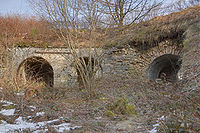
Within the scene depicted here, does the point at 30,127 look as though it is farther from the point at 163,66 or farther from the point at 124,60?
the point at 163,66

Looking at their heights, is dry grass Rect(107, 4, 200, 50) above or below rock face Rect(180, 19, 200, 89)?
above

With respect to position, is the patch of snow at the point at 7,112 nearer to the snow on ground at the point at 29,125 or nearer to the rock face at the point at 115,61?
the snow on ground at the point at 29,125

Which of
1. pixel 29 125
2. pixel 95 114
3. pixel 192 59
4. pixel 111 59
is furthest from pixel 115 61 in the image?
pixel 29 125

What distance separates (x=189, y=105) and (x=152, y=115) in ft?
2.61

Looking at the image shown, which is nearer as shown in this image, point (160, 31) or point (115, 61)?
point (160, 31)

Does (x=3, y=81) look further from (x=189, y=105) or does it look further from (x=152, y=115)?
(x=189, y=105)

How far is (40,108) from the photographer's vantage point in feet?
15.9

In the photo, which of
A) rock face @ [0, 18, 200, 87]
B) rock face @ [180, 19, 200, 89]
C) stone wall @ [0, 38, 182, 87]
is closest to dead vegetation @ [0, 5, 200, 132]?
rock face @ [180, 19, 200, 89]

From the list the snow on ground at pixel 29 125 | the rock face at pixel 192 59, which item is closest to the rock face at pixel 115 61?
the rock face at pixel 192 59

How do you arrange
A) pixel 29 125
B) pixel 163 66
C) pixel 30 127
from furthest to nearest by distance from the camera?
pixel 163 66
pixel 29 125
pixel 30 127

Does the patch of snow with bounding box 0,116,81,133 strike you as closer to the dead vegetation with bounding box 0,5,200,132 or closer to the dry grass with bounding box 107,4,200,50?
the dead vegetation with bounding box 0,5,200,132

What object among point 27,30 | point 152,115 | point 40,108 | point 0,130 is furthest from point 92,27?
point 27,30

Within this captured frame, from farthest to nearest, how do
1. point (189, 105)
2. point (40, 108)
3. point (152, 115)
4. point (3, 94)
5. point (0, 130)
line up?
point (3, 94) < point (40, 108) < point (152, 115) < point (189, 105) < point (0, 130)

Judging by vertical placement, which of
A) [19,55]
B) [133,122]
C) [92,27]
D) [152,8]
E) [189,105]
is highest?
[152,8]
